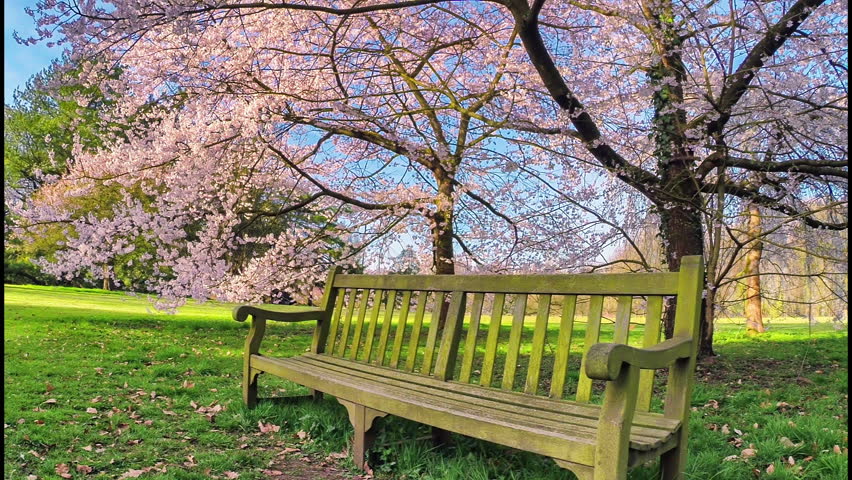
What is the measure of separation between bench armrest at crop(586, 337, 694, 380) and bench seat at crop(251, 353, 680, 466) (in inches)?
10.9

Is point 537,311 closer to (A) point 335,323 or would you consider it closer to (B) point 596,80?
(A) point 335,323

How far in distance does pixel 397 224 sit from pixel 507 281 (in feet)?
19.6

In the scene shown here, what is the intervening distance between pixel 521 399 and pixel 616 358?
1005mm

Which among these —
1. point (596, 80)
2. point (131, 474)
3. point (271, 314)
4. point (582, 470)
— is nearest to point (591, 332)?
point (582, 470)

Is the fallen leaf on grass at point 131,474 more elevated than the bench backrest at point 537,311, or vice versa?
the bench backrest at point 537,311

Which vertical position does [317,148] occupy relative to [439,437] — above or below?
above

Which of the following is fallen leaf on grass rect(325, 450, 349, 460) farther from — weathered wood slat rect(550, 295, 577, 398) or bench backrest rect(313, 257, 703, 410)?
weathered wood slat rect(550, 295, 577, 398)

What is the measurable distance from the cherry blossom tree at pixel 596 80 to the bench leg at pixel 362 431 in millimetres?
2584

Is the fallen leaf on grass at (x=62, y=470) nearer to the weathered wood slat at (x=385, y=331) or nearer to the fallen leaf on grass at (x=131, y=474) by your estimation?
the fallen leaf on grass at (x=131, y=474)

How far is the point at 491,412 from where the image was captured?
2562 millimetres

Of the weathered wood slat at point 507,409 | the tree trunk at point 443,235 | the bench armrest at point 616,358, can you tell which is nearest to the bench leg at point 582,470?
the weathered wood slat at point 507,409

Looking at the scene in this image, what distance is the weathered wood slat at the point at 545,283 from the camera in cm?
262

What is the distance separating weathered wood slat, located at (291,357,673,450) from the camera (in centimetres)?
222

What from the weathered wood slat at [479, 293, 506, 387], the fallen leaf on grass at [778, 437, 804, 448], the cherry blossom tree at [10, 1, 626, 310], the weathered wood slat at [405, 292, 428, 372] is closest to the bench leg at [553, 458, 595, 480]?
the weathered wood slat at [479, 293, 506, 387]
